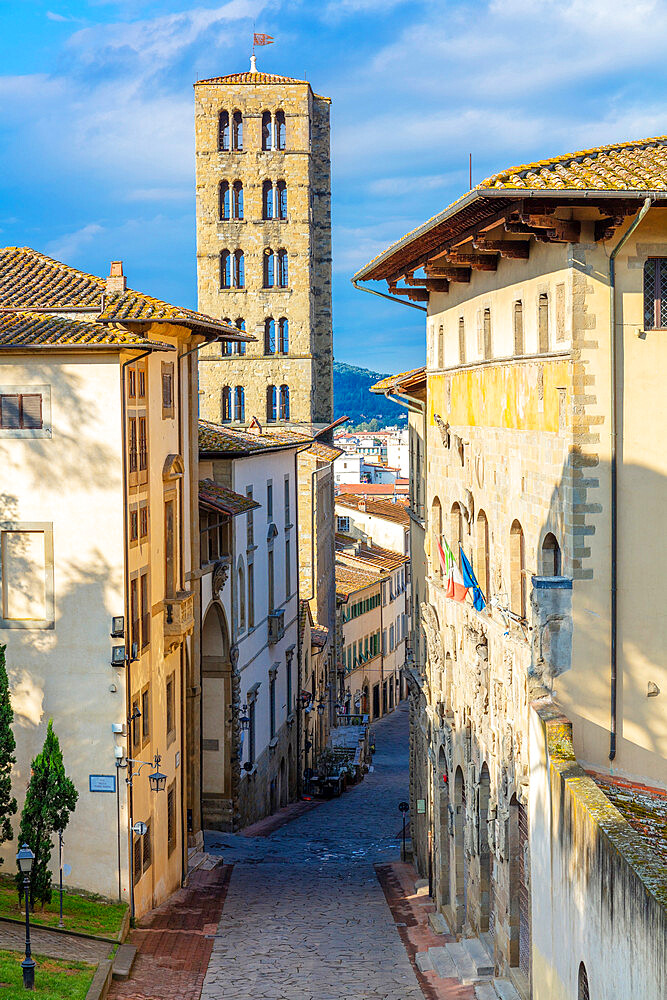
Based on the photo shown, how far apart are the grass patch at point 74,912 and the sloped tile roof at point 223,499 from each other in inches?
493

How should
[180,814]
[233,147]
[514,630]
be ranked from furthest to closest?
[233,147], [180,814], [514,630]

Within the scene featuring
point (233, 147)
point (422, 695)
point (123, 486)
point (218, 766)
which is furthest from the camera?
point (233, 147)

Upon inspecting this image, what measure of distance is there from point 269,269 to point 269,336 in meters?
3.53

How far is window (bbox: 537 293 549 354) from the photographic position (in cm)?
1875

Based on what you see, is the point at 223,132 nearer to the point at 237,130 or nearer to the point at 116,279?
the point at 237,130

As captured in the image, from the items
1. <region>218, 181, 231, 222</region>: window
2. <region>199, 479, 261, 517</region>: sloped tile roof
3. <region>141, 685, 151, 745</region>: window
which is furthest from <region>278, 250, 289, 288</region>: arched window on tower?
<region>141, 685, 151, 745</region>: window

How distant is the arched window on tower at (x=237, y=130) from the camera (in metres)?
69.8

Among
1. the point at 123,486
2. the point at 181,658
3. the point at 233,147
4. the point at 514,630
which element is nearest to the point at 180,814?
the point at 181,658

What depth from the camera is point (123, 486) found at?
2400 centimetres

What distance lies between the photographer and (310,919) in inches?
1044

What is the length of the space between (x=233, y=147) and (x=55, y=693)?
167 ft

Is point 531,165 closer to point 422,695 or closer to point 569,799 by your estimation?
point 569,799

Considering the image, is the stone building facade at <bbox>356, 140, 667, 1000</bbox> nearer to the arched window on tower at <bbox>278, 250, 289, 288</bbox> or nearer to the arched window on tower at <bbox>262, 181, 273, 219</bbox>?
the arched window on tower at <bbox>278, 250, 289, 288</bbox>

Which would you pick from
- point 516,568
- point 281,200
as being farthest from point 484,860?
point 281,200
